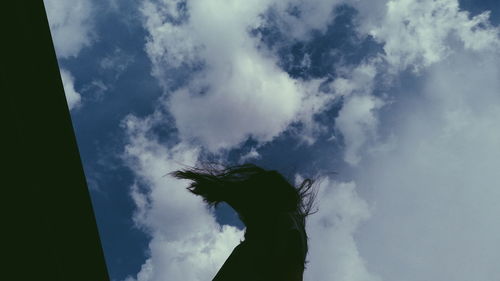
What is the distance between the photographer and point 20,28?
3.03 meters

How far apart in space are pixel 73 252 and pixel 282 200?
105 inches

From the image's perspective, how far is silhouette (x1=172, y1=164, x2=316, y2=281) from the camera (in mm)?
2438

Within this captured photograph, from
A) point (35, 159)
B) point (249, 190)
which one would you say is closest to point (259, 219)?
point (249, 190)

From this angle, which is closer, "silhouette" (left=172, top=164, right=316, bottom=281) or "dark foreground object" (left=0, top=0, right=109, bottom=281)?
"silhouette" (left=172, top=164, right=316, bottom=281)

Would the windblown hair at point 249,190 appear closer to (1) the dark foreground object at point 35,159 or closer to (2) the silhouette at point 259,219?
(2) the silhouette at point 259,219

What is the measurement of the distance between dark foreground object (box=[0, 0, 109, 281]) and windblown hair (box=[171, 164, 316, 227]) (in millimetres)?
1475

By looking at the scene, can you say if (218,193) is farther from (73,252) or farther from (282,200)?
(73,252)

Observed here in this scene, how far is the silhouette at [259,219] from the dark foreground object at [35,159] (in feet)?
4.27

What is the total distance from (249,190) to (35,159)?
2273 millimetres

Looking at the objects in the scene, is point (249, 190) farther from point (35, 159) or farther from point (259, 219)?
point (35, 159)

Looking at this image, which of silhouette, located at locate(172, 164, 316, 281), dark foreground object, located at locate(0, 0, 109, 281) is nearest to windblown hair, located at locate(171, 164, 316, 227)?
silhouette, located at locate(172, 164, 316, 281)

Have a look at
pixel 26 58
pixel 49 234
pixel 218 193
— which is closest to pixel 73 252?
pixel 49 234

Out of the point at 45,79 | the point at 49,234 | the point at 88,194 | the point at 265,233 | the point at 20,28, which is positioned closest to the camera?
the point at 265,233

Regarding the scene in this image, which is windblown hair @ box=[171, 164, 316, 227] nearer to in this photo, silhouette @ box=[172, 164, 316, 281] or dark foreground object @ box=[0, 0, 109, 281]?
silhouette @ box=[172, 164, 316, 281]
